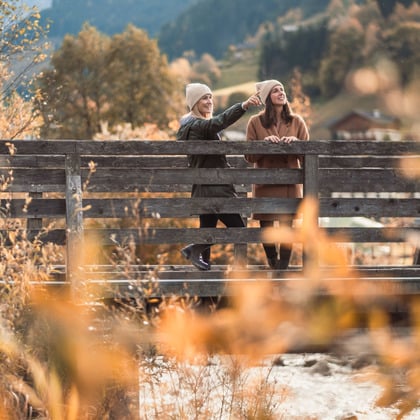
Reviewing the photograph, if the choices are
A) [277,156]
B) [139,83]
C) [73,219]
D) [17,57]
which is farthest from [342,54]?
[73,219]

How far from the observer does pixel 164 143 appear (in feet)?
21.1

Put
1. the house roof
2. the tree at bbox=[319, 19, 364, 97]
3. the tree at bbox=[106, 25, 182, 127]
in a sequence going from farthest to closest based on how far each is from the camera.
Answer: the tree at bbox=[319, 19, 364, 97], the house roof, the tree at bbox=[106, 25, 182, 127]

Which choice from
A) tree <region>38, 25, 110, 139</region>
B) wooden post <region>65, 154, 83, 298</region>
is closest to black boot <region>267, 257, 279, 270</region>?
wooden post <region>65, 154, 83, 298</region>

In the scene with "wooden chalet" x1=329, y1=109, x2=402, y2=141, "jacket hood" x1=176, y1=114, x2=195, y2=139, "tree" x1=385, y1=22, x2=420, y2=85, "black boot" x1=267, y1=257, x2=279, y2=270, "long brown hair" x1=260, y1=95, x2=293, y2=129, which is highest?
"tree" x1=385, y1=22, x2=420, y2=85

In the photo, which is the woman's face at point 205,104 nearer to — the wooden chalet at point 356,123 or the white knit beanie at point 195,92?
the white knit beanie at point 195,92

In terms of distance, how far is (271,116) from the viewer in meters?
7.02

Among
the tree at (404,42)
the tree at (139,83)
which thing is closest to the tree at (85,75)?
the tree at (139,83)

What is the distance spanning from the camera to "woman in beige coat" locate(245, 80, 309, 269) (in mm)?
6938

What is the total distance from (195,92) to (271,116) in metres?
0.67

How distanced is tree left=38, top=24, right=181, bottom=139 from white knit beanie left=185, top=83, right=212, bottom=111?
3902cm

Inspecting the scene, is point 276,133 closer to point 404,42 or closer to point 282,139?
point 282,139

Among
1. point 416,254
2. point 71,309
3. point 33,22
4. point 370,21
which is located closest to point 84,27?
point 33,22

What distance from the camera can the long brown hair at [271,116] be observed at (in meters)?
7.01

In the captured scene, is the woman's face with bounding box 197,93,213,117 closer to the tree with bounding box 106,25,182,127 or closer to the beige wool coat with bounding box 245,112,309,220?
the beige wool coat with bounding box 245,112,309,220
